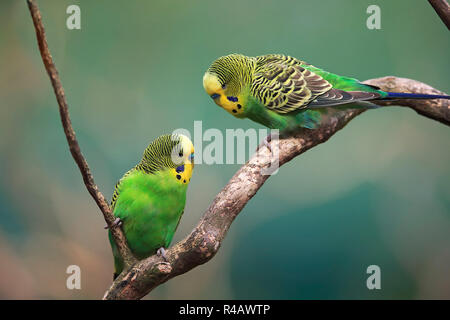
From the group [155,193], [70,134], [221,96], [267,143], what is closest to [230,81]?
[221,96]

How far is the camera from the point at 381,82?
2.99 m

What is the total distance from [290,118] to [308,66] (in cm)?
36

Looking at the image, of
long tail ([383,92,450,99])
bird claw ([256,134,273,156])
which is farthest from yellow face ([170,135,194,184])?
long tail ([383,92,450,99])

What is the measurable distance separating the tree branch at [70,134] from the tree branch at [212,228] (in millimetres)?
130

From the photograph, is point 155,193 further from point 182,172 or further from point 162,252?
point 162,252

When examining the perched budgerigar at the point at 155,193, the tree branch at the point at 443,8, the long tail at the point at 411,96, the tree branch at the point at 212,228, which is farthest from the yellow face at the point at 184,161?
the tree branch at the point at 443,8

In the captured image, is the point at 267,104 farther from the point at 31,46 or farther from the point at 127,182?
the point at 31,46

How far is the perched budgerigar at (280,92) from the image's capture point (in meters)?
2.40

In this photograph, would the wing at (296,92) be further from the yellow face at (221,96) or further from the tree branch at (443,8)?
the tree branch at (443,8)

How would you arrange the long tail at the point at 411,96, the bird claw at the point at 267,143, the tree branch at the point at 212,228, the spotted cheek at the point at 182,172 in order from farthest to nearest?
the bird claw at the point at 267,143 < the long tail at the point at 411,96 < the spotted cheek at the point at 182,172 < the tree branch at the point at 212,228

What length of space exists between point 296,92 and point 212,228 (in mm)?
907

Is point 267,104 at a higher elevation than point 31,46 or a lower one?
lower

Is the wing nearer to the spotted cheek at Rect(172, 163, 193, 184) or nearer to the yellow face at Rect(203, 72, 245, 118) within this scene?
the yellow face at Rect(203, 72, 245, 118)
